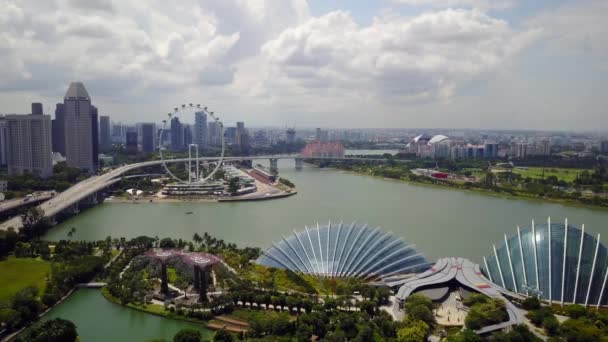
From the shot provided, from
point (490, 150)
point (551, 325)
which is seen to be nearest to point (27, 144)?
point (551, 325)

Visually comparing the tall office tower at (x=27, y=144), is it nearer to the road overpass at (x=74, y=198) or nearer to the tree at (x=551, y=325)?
the road overpass at (x=74, y=198)

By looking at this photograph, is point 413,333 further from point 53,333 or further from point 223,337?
point 53,333

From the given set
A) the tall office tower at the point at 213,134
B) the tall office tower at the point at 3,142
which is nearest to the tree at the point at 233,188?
the tall office tower at the point at 3,142

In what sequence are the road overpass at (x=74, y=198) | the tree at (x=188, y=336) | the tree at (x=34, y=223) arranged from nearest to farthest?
the tree at (x=188, y=336) → the tree at (x=34, y=223) → the road overpass at (x=74, y=198)

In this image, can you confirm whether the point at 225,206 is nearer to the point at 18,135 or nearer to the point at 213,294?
the point at 213,294

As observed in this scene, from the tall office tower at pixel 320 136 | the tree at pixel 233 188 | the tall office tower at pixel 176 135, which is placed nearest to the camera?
the tree at pixel 233 188

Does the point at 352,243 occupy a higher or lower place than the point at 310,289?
higher

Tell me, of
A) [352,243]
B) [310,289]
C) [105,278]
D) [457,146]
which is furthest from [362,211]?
[457,146]
